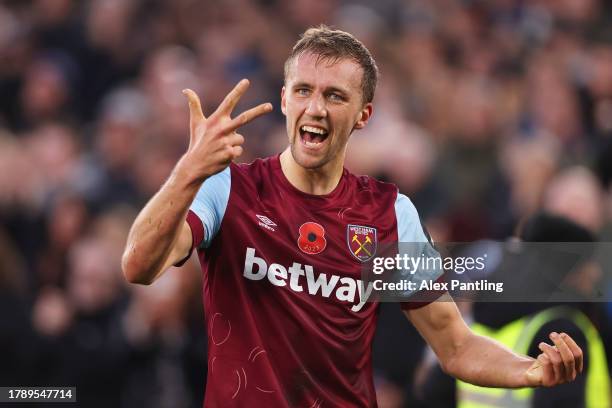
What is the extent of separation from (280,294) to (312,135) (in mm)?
629

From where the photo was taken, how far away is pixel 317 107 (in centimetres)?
461

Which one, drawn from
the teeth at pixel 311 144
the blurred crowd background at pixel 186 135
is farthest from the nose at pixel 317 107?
the blurred crowd background at pixel 186 135

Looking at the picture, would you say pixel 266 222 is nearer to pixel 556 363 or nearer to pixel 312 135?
pixel 312 135

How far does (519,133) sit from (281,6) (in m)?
3.64

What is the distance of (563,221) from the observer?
5945mm

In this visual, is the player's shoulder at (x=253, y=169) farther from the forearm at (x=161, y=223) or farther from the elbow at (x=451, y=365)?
the elbow at (x=451, y=365)

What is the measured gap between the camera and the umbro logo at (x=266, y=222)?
463 cm

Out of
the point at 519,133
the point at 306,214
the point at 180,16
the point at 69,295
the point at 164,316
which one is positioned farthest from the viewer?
the point at 180,16

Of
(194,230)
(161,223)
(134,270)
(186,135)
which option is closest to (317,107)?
(194,230)

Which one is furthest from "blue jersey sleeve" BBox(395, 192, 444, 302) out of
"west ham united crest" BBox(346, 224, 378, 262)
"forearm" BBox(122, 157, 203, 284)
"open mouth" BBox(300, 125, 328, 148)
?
"forearm" BBox(122, 157, 203, 284)

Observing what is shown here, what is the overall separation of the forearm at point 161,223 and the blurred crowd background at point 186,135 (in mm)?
3410

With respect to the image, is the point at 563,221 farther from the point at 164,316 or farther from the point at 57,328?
the point at 57,328

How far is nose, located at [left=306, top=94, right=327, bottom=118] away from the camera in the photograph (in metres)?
4.61

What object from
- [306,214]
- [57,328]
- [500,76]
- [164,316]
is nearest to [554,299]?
[306,214]
